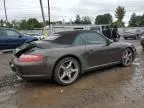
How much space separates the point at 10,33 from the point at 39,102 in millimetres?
9074

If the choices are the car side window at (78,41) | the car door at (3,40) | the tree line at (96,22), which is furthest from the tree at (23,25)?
the car side window at (78,41)

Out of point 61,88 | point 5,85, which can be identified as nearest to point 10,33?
point 5,85

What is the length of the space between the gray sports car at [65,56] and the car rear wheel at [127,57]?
311 mm

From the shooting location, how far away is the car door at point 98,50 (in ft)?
19.6

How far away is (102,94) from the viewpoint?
15.4ft

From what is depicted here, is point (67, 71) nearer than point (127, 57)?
Yes

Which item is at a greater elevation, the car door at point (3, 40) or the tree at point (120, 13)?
the tree at point (120, 13)

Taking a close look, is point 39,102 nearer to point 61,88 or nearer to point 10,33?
point 61,88

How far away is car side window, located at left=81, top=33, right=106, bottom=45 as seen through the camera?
6.15m

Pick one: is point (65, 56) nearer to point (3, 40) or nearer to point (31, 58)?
point (31, 58)

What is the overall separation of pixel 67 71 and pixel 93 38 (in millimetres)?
1438

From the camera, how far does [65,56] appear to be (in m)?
5.43

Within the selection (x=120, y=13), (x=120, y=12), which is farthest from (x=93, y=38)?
(x=120, y=13)

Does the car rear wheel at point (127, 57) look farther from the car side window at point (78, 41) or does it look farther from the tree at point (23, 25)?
the tree at point (23, 25)
